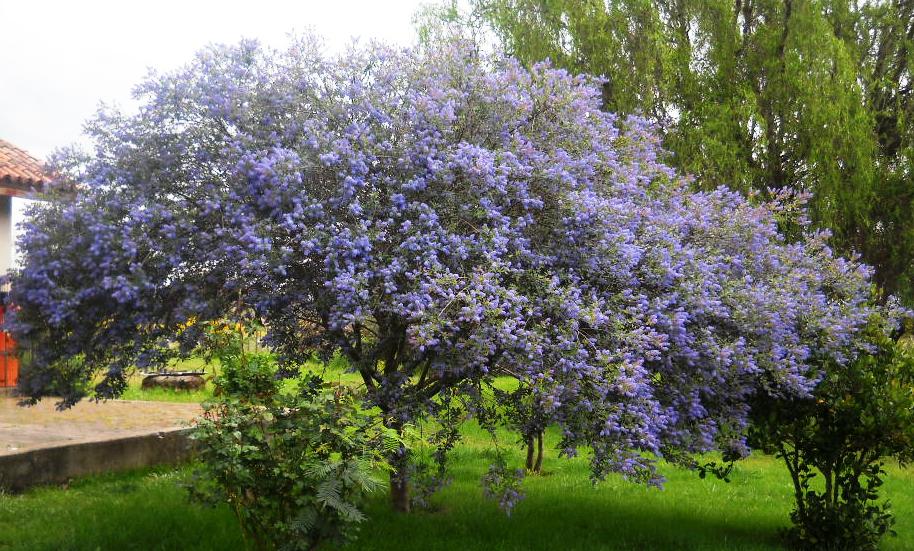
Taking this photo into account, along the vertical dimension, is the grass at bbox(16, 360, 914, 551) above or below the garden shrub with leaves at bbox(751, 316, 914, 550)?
below

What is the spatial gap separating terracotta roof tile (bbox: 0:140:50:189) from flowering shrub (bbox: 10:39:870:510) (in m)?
8.12

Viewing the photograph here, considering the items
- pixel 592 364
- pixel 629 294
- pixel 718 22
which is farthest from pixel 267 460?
pixel 718 22

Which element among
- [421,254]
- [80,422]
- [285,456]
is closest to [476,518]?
[421,254]

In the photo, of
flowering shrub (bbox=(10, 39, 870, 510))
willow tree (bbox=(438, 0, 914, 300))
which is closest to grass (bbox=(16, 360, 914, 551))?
flowering shrub (bbox=(10, 39, 870, 510))

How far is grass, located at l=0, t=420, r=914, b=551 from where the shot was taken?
23.2ft

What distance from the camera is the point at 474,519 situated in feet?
26.5

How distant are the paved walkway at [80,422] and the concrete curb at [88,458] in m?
0.10

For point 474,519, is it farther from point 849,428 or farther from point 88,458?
point 88,458

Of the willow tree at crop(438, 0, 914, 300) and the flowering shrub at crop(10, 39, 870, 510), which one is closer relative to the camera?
the flowering shrub at crop(10, 39, 870, 510)

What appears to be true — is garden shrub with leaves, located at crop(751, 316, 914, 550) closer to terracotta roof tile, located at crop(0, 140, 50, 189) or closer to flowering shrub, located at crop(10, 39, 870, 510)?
flowering shrub, located at crop(10, 39, 870, 510)

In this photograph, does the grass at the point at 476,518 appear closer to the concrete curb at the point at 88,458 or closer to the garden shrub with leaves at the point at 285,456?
the concrete curb at the point at 88,458

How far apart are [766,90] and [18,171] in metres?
13.3

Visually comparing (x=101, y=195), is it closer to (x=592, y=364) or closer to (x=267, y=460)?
(x=267, y=460)

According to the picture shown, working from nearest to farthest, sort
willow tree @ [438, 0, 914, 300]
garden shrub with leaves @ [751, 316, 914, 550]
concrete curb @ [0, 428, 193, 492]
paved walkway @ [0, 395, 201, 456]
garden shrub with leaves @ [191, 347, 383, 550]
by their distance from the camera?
garden shrub with leaves @ [191, 347, 383, 550] < garden shrub with leaves @ [751, 316, 914, 550] < concrete curb @ [0, 428, 193, 492] < paved walkway @ [0, 395, 201, 456] < willow tree @ [438, 0, 914, 300]
